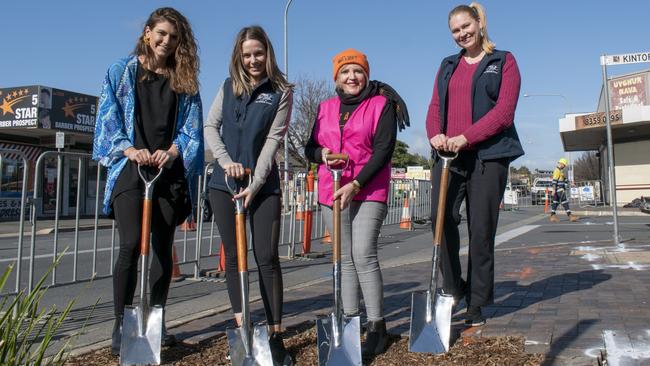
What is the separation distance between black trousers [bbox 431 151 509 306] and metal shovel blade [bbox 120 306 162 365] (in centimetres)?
182

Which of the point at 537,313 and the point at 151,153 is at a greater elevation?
the point at 151,153

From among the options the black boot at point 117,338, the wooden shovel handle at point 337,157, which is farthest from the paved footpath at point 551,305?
the wooden shovel handle at point 337,157

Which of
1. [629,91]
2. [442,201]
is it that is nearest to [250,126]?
[442,201]

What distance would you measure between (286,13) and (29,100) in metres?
14.2

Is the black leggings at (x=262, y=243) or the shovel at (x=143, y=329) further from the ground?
the black leggings at (x=262, y=243)

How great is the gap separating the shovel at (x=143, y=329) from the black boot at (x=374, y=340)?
1.11m

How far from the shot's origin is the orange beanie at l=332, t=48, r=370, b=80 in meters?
3.83

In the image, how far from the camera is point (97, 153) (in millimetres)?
3789

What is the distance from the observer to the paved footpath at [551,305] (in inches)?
143

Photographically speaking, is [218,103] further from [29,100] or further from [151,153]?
[29,100]

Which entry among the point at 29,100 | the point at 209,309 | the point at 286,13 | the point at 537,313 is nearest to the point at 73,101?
the point at 29,100

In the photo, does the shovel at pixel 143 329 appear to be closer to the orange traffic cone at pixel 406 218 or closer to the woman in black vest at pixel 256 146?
the woman in black vest at pixel 256 146

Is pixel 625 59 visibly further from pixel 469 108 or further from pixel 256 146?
pixel 256 146

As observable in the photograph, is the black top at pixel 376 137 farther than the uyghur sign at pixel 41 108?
No
